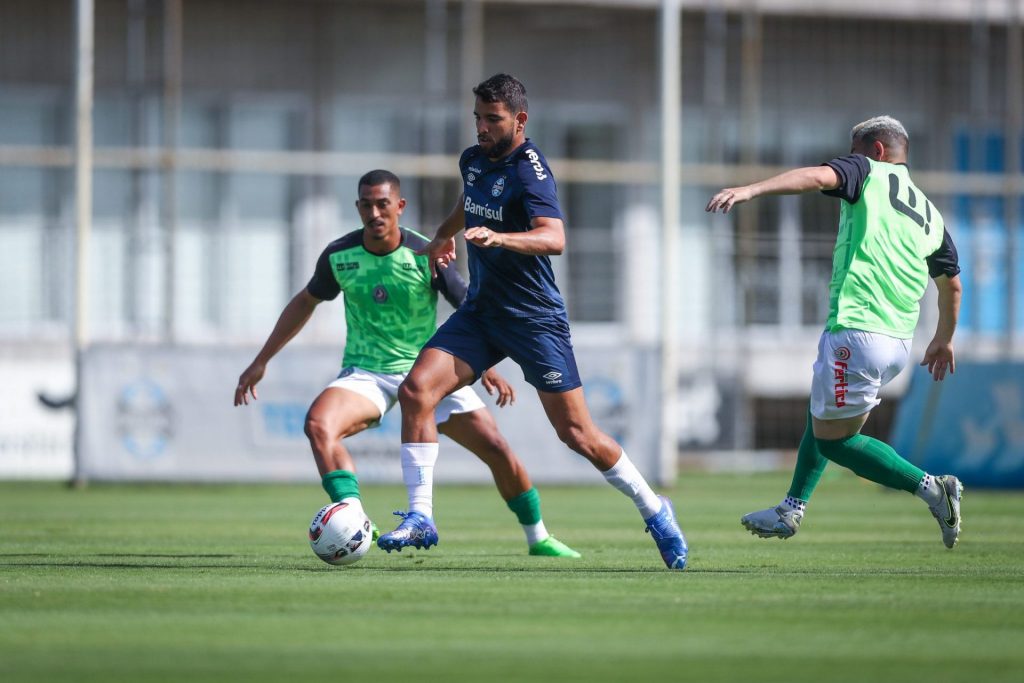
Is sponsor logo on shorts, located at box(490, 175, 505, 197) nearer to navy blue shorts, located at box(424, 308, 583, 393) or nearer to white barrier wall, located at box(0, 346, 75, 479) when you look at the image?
navy blue shorts, located at box(424, 308, 583, 393)

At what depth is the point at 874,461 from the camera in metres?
9.29

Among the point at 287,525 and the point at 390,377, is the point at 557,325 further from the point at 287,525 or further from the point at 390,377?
the point at 287,525

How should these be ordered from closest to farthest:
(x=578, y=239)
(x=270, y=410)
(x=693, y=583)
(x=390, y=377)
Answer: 1. (x=693, y=583)
2. (x=390, y=377)
3. (x=270, y=410)
4. (x=578, y=239)

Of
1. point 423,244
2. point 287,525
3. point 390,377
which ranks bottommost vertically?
point 287,525

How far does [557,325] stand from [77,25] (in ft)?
42.1

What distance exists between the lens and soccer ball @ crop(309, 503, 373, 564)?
27.8ft

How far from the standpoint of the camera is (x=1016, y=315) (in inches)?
1148

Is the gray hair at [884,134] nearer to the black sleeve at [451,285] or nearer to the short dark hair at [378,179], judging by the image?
the black sleeve at [451,285]

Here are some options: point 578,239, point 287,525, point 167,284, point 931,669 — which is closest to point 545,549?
point 287,525

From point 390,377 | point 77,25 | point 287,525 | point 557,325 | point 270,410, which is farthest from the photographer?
point 77,25

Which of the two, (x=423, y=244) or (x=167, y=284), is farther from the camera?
(x=167, y=284)

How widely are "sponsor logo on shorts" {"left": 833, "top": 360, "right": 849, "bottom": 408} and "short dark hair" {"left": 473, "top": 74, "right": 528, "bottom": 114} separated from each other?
209 centimetres

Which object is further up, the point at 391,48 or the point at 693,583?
the point at 391,48

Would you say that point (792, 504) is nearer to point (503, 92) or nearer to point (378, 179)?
point (503, 92)
